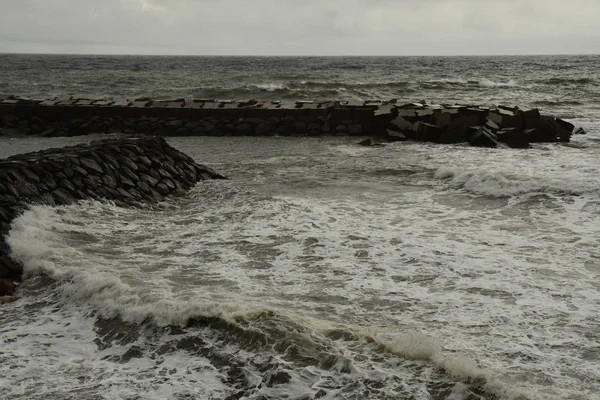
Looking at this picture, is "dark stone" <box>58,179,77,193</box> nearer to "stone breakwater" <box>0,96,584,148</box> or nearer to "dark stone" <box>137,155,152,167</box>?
"dark stone" <box>137,155,152,167</box>

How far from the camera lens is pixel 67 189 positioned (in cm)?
853

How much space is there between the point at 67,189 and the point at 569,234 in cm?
645

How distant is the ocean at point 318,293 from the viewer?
4.26 m

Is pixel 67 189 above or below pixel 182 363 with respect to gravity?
above

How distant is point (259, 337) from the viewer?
477 centimetres

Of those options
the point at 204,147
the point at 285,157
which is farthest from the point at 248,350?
the point at 204,147

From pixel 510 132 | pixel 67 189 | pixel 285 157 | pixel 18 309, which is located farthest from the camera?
pixel 510 132

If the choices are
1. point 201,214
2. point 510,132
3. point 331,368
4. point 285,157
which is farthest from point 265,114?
point 331,368

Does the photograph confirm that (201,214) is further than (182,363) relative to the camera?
Yes

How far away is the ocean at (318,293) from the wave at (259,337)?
2cm

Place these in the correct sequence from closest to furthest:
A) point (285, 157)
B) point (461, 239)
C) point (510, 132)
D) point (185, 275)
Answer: point (185, 275) → point (461, 239) → point (285, 157) → point (510, 132)

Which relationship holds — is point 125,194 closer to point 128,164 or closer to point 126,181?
point 126,181

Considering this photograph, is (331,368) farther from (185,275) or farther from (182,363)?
(185,275)

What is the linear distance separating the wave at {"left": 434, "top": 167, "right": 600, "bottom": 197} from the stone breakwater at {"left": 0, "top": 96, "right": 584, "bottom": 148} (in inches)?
210
